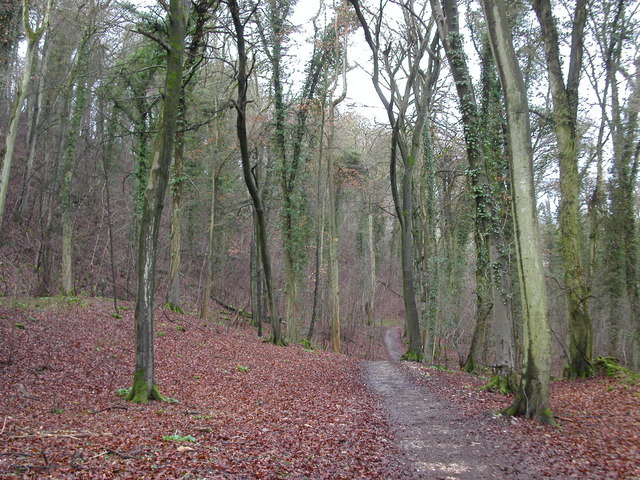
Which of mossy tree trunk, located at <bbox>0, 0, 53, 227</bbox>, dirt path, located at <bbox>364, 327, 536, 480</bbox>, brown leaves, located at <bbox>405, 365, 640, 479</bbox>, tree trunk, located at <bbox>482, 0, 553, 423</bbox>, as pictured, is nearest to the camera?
dirt path, located at <bbox>364, 327, 536, 480</bbox>

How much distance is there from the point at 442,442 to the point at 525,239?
10.9 feet

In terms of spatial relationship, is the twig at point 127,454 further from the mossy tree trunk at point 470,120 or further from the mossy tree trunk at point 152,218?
the mossy tree trunk at point 470,120

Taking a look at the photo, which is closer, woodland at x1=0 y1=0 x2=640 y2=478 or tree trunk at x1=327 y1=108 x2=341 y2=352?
woodland at x1=0 y1=0 x2=640 y2=478

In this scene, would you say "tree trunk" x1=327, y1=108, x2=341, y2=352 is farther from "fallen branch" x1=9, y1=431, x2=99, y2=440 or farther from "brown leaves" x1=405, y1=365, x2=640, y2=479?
"fallen branch" x1=9, y1=431, x2=99, y2=440

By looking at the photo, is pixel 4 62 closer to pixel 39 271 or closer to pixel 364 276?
pixel 39 271

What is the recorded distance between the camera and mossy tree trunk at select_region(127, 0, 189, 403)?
699cm

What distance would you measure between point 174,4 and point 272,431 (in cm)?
674

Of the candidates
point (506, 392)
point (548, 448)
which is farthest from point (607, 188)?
point (548, 448)

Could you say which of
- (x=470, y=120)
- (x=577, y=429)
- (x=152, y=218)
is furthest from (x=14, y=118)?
(x=577, y=429)

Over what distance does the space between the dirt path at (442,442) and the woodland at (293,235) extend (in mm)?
329

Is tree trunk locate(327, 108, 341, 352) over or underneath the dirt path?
over

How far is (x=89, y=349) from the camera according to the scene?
9.59 meters

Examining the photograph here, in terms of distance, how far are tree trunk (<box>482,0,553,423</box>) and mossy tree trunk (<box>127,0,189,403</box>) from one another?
5.16 metres

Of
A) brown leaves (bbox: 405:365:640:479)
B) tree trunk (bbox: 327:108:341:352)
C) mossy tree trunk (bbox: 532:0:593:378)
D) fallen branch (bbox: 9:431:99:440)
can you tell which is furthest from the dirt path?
tree trunk (bbox: 327:108:341:352)
